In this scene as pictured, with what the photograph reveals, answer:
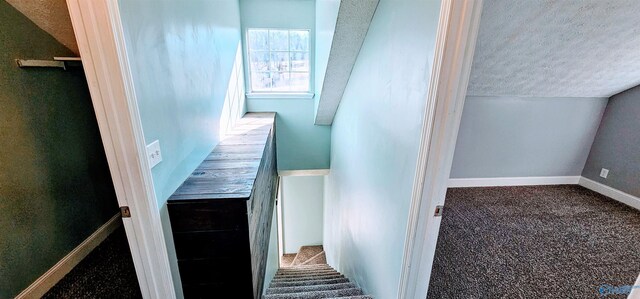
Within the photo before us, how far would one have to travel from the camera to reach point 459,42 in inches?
32.9

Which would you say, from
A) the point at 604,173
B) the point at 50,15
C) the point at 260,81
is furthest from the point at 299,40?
the point at 604,173

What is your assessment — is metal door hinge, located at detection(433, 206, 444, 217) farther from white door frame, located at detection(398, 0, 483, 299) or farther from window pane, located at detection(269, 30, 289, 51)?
window pane, located at detection(269, 30, 289, 51)

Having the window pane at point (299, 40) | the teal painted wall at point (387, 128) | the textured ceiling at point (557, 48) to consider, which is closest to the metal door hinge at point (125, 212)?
the teal painted wall at point (387, 128)

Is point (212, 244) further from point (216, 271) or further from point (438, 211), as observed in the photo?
point (438, 211)

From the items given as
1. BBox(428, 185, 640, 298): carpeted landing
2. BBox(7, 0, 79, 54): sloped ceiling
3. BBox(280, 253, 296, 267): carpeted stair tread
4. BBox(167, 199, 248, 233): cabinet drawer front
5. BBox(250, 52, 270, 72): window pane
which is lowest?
BBox(280, 253, 296, 267): carpeted stair tread

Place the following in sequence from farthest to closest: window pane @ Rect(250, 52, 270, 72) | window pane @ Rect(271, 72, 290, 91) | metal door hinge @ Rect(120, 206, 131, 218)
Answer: window pane @ Rect(271, 72, 290, 91) < window pane @ Rect(250, 52, 270, 72) < metal door hinge @ Rect(120, 206, 131, 218)

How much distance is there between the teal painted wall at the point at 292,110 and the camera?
370cm

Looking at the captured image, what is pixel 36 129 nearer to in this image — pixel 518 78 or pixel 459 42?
pixel 459 42

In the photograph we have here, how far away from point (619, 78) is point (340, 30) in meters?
2.90

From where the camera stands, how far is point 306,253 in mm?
6047

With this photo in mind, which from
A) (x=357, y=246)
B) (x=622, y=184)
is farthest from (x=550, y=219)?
(x=357, y=246)

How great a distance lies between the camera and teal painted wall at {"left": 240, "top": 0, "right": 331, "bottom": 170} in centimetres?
370

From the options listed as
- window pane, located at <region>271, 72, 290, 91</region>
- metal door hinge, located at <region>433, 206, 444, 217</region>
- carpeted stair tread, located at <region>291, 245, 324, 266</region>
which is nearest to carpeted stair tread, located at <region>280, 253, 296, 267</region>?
carpeted stair tread, located at <region>291, 245, 324, 266</region>

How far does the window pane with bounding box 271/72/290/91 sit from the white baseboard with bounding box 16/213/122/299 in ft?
9.21
